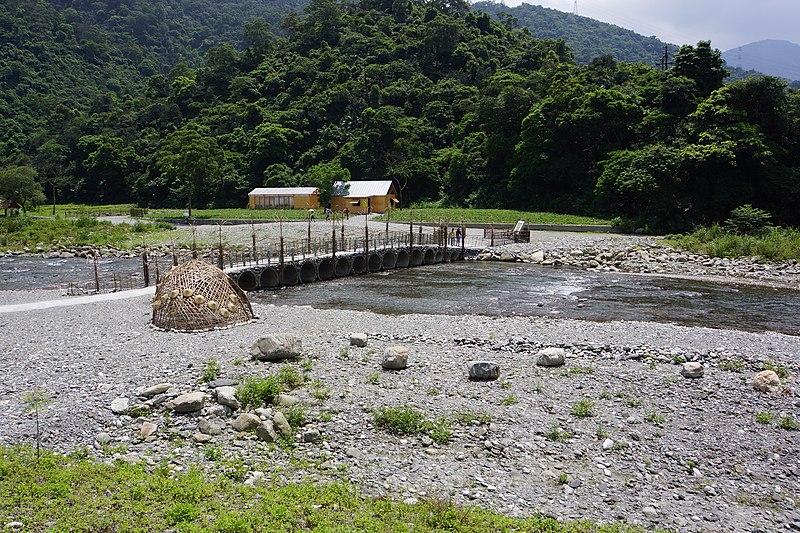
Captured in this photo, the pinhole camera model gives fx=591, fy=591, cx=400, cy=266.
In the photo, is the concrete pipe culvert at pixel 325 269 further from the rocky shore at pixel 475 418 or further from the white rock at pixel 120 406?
the white rock at pixel 120 406

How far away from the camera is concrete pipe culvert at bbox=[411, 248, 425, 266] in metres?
45.2

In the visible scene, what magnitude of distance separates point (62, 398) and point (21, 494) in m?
4.53

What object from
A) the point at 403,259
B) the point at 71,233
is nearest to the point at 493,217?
the point at 403,259

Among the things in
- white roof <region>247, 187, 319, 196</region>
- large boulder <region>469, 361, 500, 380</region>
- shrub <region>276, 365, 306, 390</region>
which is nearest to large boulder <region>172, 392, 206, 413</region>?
shrub <region>276, 365, 306, 390</region>

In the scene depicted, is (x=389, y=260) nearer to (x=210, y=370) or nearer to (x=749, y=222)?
(x=749, y=222)

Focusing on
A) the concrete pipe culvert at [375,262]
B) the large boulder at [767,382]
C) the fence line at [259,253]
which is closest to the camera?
the large boulder at [767,382]

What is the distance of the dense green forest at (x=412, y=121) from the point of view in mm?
53188

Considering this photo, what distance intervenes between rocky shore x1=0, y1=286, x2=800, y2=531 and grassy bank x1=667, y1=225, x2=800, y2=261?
81.8 ft

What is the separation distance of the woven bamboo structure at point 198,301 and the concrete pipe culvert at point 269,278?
1152 cm

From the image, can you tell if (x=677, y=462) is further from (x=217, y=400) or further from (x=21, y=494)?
(x=21, y=494)

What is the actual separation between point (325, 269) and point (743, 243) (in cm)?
2909

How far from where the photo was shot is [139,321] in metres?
20.2

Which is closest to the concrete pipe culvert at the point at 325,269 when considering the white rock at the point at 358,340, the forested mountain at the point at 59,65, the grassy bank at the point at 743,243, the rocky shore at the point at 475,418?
the rocky shore at the point at 475,418

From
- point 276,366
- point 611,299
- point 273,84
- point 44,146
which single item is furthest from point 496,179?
point 44,146
